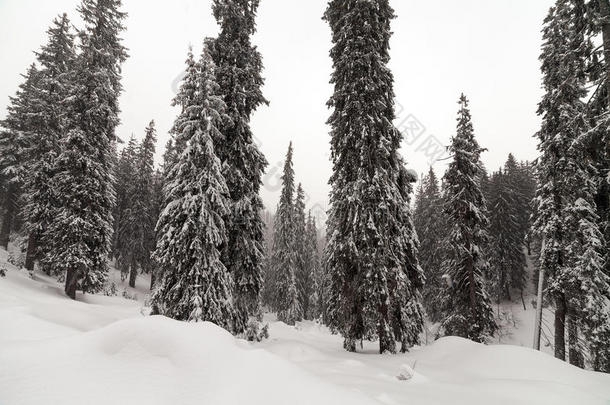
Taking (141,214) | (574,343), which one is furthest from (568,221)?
(141,214)

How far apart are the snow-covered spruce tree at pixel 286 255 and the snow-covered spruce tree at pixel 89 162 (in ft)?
58.3

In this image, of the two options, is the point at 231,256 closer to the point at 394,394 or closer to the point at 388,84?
the point at 394,394

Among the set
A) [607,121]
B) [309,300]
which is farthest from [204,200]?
[309,300]

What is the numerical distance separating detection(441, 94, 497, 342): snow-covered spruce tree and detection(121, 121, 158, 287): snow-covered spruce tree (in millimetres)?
28961

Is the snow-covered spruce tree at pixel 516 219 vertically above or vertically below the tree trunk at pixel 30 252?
above

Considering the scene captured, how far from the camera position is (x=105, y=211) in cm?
1909

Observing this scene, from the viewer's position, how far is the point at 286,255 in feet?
110

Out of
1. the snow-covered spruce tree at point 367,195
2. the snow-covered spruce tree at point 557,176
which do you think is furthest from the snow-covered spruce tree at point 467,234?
the snow-covered spruce tree at point 367,195

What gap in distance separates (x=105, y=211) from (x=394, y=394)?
1995 centimetres

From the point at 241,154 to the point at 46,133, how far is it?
18046mm

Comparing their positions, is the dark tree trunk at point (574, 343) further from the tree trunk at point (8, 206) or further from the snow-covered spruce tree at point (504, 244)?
the tree trunk at point (8, 206)

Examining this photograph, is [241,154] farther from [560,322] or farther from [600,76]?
[560,322]

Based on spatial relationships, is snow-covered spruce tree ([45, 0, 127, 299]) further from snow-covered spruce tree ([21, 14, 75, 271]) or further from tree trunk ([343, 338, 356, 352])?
tree trunk ([343, 338, 356, 352])

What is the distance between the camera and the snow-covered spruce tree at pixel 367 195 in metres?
11.6
